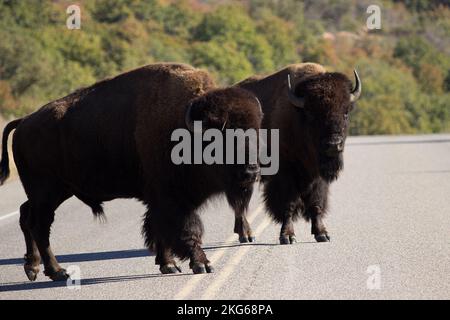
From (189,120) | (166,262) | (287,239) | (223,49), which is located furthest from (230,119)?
(223,49)

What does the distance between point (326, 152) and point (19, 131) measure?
3202 millimetres

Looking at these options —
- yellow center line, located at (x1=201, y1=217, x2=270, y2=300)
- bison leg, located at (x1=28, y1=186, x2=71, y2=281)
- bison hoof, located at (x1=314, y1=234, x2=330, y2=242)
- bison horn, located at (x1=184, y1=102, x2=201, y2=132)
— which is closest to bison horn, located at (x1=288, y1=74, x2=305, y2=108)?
bison hoof, located at (x1=314, y1=234, x2=330, y2=242)

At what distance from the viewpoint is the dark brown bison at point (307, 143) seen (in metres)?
11.8

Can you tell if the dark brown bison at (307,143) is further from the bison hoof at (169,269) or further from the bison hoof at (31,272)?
the bison hoof at (31,272)

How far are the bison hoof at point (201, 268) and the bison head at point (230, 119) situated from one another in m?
0.86

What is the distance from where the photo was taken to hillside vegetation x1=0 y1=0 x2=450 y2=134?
4684 cm

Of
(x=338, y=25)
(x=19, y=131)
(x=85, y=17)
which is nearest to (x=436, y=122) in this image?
(x=85, y=17)

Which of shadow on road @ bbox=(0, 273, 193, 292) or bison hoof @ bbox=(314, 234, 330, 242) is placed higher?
shadow on road @ bbox=(0, 273, 193, 292)

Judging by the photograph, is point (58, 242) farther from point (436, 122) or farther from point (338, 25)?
point (338, 25)

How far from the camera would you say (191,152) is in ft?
33.2

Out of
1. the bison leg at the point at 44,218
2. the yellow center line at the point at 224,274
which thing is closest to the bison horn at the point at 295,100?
the yellow center line at the point at 224,274

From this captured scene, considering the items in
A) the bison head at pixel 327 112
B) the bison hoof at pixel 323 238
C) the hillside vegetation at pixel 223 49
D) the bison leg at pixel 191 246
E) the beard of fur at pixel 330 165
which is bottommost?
the hillside vegetation at pixel 223 49

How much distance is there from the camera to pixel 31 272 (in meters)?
10.5

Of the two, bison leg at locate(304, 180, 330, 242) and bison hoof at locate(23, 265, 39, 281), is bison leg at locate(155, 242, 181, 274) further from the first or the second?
bison leg at locate(304, 180, 330, 242)
